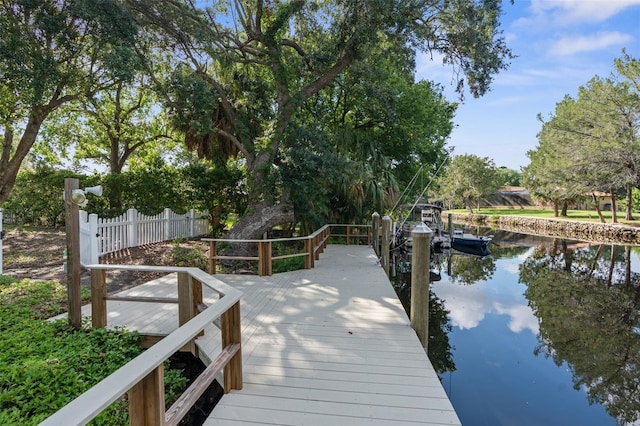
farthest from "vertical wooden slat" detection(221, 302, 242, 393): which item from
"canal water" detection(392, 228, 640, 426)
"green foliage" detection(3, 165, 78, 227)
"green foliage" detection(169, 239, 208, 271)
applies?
"green foliage" detection(3, 165, 78, 227)

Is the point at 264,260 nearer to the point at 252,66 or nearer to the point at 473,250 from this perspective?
the point at 252,66

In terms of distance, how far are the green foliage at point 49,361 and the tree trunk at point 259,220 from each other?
4.41 m

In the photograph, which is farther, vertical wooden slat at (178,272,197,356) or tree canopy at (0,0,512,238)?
tree canopy at (0,0,512,238)

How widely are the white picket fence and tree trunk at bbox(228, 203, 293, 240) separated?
268 cm

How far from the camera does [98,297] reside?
12.6ft

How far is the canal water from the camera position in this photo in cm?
440

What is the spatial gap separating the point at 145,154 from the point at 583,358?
59.3 ft

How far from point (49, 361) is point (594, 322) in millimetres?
9316

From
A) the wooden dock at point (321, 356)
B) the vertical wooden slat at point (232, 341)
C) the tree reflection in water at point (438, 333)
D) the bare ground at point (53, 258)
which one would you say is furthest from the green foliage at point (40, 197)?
the vertical wooden slat at point (232, 341)

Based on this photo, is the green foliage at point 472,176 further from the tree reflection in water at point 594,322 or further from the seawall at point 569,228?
the tree reflection in water at point 594,322

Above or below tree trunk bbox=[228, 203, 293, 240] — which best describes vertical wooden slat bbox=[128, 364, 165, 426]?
below

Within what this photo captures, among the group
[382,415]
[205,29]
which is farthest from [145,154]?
[382,415]

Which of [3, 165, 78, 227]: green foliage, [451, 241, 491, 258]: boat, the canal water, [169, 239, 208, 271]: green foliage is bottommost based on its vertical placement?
the canal water

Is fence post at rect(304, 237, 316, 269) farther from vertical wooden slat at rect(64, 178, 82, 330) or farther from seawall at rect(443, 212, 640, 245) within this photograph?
seawall at rect(443, 212, 640, 245)
